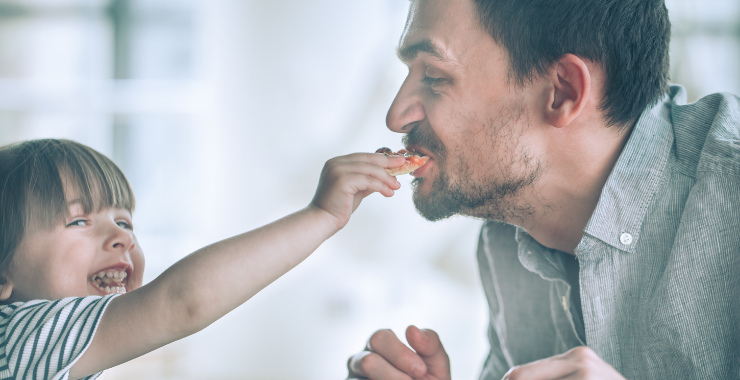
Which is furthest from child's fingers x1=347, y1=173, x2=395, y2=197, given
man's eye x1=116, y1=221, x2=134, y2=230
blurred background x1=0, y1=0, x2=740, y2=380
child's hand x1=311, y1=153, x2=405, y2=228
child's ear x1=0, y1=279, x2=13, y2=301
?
blurred background x1=0, y1=0, x2=740, y2=380

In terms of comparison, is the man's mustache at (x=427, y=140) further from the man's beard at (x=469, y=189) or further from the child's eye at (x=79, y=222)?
the child's eye at (x=79, y=222)

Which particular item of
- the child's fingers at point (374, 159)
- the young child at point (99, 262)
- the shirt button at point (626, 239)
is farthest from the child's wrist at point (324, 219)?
the shirt button at point (626, 239)

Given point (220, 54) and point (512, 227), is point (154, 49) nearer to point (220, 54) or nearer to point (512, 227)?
point (220, 54)

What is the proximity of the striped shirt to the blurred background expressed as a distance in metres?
1.97

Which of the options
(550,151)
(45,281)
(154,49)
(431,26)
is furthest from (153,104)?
(550,151)

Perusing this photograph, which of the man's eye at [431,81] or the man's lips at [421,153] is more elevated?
the man's eye at [431,81]

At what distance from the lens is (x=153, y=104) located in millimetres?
3084

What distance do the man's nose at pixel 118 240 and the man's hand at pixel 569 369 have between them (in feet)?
3.12

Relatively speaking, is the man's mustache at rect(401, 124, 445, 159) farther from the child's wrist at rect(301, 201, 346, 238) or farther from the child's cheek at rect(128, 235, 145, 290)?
the child's cheek at rect(128, 235, 145, 290)

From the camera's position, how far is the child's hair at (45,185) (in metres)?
1.07

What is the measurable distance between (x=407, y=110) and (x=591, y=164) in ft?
1.65

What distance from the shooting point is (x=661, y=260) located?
3.46 feet

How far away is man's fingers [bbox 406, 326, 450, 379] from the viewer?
3.75ft

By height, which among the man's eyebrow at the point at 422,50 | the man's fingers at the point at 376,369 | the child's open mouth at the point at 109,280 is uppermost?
the man's eyebrow at the point at 422,50
